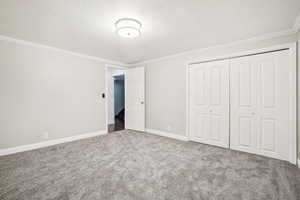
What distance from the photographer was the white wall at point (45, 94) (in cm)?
270

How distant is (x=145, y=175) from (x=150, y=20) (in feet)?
7.56

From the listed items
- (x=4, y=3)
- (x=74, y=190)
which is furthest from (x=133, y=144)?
(x=4, y=3)

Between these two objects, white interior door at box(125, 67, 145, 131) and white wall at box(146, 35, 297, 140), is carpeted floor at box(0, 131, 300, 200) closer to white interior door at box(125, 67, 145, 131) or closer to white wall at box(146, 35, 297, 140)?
white wall at box(146, 35, 297, 140)

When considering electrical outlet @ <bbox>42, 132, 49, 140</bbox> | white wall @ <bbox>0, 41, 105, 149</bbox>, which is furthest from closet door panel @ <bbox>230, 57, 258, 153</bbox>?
electrical outlet @ <bbox>42, 132, 49, 140</bbox>

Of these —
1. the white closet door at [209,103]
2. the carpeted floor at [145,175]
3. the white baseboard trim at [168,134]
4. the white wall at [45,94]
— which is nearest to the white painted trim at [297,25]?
the white closet door at [209,103]

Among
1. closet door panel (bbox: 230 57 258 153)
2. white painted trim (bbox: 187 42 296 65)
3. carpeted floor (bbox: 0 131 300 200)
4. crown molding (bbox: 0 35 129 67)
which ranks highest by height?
crown molding (bbox: 0 35 129 67)

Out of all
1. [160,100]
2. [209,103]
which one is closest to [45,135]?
[160,100]

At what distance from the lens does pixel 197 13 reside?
191 centimetres

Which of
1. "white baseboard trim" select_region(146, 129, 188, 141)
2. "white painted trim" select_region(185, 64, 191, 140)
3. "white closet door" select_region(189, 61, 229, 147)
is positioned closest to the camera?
"white closet door" select_region(189, 61, 229, 147)

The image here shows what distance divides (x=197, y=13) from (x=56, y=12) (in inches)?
77.6

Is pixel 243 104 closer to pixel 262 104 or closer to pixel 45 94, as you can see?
pixel 262 104

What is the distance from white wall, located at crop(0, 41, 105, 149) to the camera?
2.70 metres

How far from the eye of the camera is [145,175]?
6.47 ft

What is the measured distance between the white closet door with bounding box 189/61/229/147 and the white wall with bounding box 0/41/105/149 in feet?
8.98
